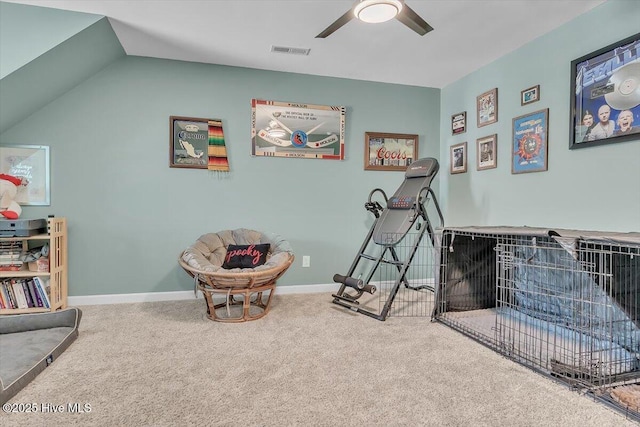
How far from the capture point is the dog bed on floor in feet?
5.74

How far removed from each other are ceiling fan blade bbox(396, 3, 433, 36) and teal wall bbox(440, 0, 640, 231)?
4.39ft

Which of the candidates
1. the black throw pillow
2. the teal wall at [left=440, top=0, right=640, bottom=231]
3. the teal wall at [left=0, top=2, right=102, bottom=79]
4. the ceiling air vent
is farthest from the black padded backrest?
the teal wall at [left=0, top=2, right=102, bottom=79]

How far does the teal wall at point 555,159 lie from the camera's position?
2.29 m

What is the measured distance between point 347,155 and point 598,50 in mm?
2256

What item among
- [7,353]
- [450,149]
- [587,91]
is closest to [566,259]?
[587,91]

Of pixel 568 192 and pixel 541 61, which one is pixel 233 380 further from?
pixel 541 61

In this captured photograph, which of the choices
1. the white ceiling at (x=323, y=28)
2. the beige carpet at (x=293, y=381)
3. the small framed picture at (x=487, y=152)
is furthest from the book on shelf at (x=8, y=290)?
the small framed picture at (x=487, y=152)

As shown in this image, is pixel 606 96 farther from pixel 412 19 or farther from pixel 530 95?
pixel 412 19

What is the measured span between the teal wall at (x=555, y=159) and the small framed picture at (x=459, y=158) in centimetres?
7

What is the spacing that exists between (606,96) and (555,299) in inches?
59.0

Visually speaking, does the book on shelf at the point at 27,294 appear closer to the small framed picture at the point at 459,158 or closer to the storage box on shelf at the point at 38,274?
the storage box on shelf at the point at 38,274

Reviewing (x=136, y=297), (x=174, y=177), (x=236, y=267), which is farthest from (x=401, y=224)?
(x=136, y=297)

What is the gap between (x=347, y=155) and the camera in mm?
3867

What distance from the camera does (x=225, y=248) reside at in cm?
322
